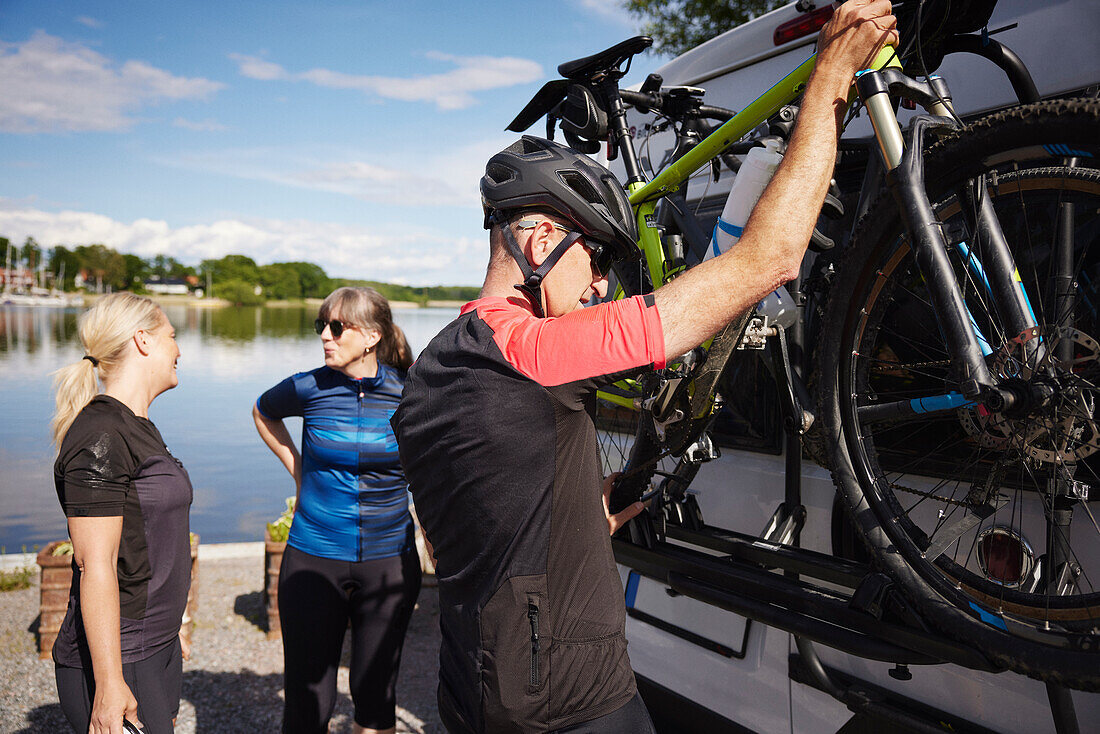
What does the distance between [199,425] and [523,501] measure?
17.2 meters

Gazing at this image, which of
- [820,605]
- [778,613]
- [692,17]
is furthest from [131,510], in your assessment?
[692,17]

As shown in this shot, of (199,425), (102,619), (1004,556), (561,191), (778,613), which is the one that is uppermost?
(561,191)

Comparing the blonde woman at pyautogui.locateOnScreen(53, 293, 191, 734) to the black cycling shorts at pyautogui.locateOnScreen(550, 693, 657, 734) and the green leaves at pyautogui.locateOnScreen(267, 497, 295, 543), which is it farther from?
the green leaves at pyautogui.locateOnScreen(267, 497, 295, 543)

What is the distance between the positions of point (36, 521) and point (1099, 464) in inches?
438

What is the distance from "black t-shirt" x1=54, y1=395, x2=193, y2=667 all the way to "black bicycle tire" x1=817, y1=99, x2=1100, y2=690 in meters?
2.33

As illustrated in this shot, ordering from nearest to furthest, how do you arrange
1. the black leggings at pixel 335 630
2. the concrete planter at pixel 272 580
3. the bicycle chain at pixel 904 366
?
1. the bicycle chain at pixel 904 366
2. the black leggings at pixel 335 630
3. the concrete planter at pixel 272 580

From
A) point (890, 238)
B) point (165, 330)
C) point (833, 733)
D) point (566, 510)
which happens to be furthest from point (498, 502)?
point (165, 330)

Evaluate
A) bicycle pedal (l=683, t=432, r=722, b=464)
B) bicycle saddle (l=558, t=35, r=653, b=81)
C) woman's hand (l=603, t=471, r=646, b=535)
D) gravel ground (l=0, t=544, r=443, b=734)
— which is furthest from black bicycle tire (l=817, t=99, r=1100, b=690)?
gravel ground (l=0, t=544, r=443, b=734)

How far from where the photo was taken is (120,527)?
2.60 metres

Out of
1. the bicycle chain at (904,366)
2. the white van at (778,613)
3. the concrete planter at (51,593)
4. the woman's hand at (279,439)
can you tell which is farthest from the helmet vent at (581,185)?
the concrete planter at (51,593)

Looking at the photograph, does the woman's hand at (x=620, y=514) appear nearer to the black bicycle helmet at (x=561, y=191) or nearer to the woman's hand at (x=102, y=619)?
the black bicycle helmet at (x=561, y=191)

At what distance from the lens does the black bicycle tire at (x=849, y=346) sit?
150 cm

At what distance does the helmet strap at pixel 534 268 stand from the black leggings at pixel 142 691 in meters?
2.04

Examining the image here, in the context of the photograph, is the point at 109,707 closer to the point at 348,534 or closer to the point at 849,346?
the point at 348,534
